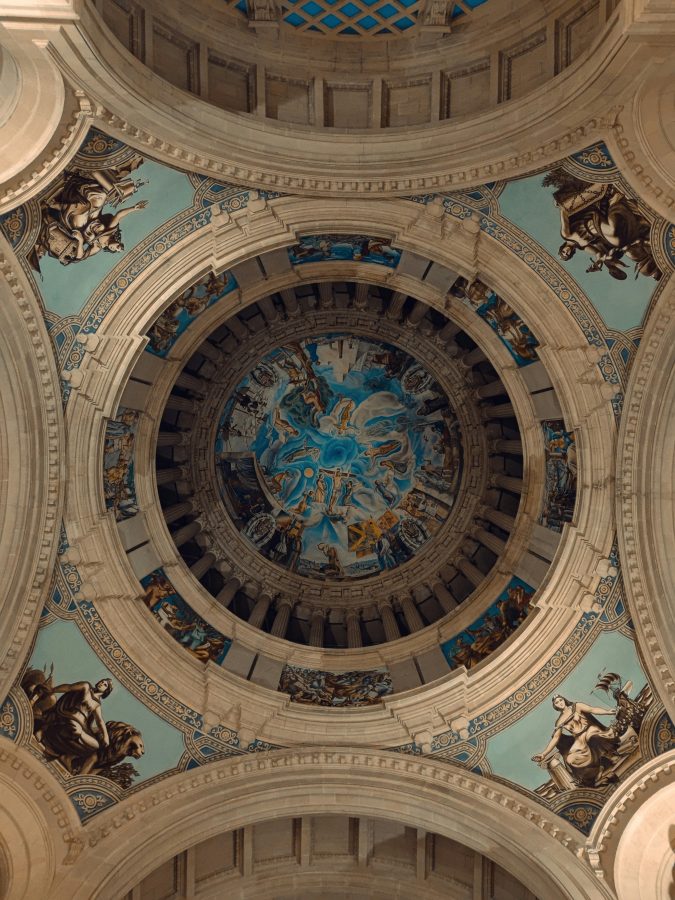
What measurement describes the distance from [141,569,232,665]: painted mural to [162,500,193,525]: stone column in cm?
171

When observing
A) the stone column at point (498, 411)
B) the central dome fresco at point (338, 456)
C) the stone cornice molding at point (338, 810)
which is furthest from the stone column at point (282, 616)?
the stone column at point (498, 411)

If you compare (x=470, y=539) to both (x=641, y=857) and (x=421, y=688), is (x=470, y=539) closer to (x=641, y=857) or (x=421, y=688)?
(x=421, y=688)

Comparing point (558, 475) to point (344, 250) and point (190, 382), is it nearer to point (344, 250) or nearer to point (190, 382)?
point (344, 250)

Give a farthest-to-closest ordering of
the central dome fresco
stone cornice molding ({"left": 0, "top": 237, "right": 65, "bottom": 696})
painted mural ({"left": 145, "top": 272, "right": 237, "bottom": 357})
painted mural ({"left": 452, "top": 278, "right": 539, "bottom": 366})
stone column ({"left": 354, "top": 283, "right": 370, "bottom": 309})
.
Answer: the central dome fresco
stone column ({"left": 354, "top": 283, "right": 370, "bottom": 309})
painted mural ({"left": 452, "top": 278, "right": 539, "bottom": 366})
painted mural ({"left": 145, "top": 272, "right": 237, "bottom": 357})
stone cornice molding ({"left": 0, "top": 237, "right": 65, "bottom": 696})

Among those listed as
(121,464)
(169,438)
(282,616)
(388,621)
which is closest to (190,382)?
(169,438)

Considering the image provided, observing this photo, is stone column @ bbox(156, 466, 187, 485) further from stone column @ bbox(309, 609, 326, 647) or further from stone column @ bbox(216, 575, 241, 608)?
stone column @ bbox(309, 609, 326, 647)

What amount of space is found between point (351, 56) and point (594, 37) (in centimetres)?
372

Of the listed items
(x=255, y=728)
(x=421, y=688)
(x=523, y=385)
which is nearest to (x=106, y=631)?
(x=255, y=728)

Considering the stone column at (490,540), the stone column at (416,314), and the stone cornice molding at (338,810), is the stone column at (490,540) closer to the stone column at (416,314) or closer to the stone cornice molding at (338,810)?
the stone cornice molding at (338,810)

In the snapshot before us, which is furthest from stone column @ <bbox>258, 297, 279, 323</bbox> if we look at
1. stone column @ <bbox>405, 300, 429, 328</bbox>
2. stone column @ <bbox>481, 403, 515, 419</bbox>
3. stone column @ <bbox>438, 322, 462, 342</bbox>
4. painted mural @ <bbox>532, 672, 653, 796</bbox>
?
painted mural @ <bbox>532, 672, 653, 796</bbox>

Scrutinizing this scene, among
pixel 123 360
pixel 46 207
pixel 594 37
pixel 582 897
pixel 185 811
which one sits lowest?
pixel 582 897

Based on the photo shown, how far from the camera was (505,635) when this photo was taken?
15.3 metres

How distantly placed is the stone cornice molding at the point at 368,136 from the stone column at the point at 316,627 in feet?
27.8

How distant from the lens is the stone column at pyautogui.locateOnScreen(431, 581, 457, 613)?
1689 centimetres
